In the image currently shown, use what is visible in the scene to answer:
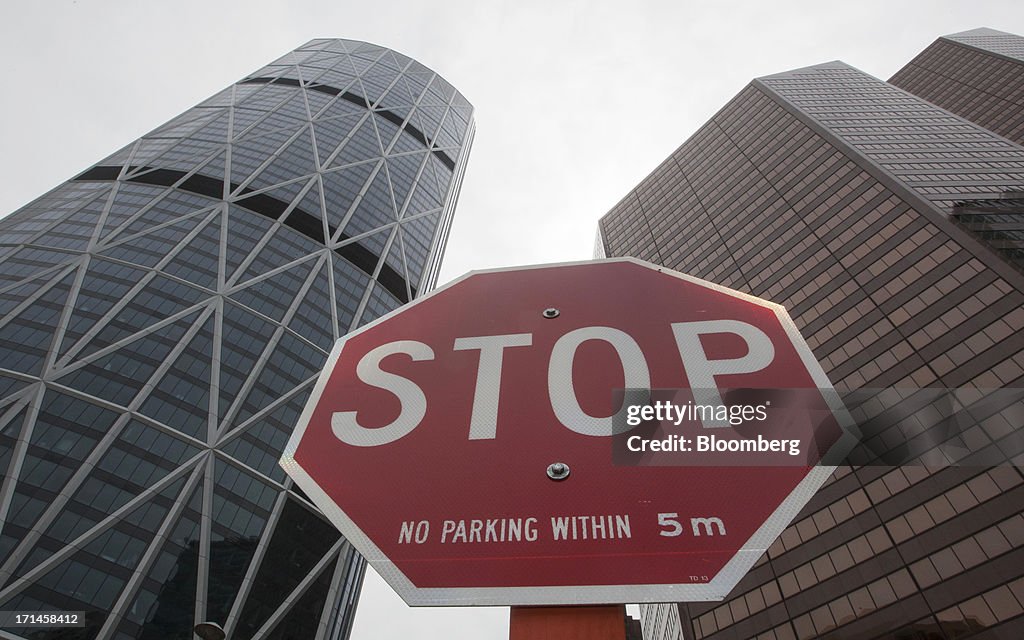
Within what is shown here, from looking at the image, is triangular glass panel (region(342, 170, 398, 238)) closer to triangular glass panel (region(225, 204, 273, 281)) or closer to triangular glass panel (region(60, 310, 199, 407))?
triangular glass panel (region(225, 204, 273, 281))

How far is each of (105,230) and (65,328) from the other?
16.1m

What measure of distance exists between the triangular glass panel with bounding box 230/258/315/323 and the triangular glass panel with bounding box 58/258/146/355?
9.95 m

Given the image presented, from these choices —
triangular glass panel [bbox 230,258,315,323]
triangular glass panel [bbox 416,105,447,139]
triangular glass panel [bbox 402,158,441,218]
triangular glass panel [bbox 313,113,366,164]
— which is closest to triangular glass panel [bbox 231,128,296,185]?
triangular glass panel [bbox 313,113,366,164]

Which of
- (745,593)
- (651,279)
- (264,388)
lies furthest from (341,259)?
(651,279)

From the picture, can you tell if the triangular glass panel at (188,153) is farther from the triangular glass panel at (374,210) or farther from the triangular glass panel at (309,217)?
the triangular glass panel at (374,210)

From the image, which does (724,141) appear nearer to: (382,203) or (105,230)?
(382,203)

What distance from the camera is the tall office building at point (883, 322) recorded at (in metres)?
29.3

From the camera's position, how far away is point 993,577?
27391mm

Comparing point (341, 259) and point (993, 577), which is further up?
point (341, 259)

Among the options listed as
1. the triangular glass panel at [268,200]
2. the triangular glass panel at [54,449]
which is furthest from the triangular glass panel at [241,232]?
the triangular glass panel at [54,449]

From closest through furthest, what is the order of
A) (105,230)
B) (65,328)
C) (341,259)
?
(65,328) → (105,230) → (341,259)

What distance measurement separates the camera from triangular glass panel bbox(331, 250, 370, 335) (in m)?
72.3

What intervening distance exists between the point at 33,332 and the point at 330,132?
5003 centimetres

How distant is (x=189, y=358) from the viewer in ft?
190
